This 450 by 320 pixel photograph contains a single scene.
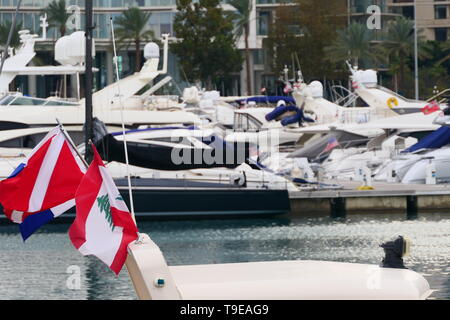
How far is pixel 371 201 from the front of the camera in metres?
34.7

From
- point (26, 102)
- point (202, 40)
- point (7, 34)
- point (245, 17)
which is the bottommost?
point (26, 102)

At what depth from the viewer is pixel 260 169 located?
34.3m

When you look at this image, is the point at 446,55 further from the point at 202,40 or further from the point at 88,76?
the point at 88,76

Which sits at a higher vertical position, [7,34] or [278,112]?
[7,34]

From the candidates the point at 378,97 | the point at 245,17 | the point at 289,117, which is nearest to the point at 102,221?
the point at 289,117

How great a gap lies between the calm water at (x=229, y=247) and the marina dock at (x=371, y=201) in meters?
0.42

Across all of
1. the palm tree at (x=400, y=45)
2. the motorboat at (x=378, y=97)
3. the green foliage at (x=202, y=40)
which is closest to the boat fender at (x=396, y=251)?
the motorboat at (x=378, y=97)

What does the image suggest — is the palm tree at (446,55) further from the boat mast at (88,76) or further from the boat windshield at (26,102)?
the boat mast at (88,76)

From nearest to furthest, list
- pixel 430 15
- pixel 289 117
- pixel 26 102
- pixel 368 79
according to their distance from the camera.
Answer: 1. pixel 26 102
2. pixel 289 117
3. pixel 368 79
4. pixel 430 15

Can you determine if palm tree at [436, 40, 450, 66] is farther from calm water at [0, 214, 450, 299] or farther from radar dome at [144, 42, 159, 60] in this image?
calm water at [0, 214, 450, 299]

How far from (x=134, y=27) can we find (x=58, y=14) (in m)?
5.27

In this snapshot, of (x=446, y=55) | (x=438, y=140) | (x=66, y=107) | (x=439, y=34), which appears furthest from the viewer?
(x=439, y=34)

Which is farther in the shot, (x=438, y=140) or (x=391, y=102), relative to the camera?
(x=391, y=102)

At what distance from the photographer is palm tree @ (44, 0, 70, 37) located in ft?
250
